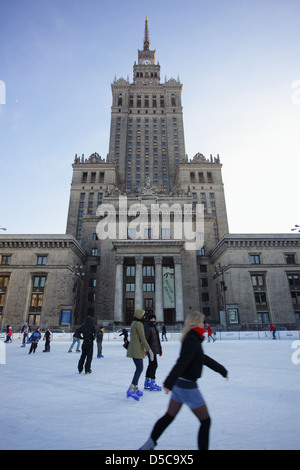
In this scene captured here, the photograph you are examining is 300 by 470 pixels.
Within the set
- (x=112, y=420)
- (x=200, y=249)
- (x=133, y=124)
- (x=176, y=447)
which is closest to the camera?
(x=176, y=447)

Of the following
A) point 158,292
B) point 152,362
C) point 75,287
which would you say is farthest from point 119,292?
point 152,362

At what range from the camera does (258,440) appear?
4160 mm

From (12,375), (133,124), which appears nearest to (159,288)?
(12,375)

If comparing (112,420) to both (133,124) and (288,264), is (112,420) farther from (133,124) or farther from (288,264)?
(133,124)

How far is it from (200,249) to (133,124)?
57.5m

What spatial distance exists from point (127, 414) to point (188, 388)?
9.44 feet

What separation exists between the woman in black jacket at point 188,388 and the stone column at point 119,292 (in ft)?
128

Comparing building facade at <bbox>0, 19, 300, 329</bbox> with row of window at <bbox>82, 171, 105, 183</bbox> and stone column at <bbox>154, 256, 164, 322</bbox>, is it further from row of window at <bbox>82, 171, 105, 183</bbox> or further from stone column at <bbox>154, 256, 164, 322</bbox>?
row of window at <bbox>82, 171, 105, 183</bbox>

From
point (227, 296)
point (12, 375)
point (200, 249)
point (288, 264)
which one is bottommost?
point (12, 375)

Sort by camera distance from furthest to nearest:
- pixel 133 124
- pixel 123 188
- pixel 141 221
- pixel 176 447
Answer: pixel 133 124, pixel 123 188, pixel 141 221, pixel 176 447

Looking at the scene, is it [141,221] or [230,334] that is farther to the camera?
[141,221]

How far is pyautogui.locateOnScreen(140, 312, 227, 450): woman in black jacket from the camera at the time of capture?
3271 millimetres

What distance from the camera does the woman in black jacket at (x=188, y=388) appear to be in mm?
3271

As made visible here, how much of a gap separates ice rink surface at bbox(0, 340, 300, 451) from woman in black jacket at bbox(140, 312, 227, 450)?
38.8 inches
